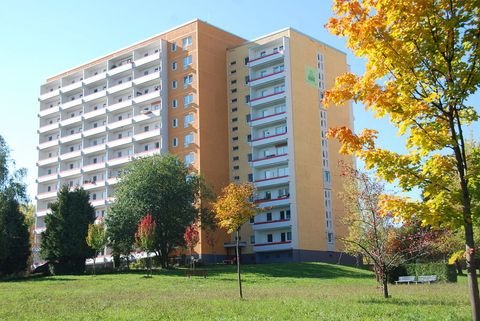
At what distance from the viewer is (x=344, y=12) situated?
1016 centimetres

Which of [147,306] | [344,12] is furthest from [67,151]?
[344,12]

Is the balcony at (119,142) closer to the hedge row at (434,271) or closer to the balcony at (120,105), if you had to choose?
the balcony at (120,105)

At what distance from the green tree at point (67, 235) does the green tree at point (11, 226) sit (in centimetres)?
275

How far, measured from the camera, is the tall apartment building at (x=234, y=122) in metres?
70.9

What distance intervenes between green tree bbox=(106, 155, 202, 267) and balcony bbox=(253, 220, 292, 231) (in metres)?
14.8

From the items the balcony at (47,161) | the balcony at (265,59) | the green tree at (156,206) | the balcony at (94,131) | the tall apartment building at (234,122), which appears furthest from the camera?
the balcony at (47,161)

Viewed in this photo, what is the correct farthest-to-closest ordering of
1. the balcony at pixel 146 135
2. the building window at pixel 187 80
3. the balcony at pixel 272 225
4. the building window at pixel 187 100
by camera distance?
the balcony at pixel 146 135 → the building window at pixel 187 80 → the building window at pixel 187 100 → the balcony at pixel 272 225

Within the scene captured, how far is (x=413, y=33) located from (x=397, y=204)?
293 centimetres

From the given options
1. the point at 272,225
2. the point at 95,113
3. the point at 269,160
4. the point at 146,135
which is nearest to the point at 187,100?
the point at 146,135

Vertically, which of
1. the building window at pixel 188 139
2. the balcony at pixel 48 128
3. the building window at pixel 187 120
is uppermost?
the balcony at pixel 48 128

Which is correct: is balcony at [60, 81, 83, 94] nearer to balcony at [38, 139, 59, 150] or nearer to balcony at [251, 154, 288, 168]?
balcony at [38, 139, 59, 150]

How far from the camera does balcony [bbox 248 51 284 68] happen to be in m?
74.5

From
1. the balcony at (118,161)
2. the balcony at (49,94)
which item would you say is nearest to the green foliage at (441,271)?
the balcony at (118,161)

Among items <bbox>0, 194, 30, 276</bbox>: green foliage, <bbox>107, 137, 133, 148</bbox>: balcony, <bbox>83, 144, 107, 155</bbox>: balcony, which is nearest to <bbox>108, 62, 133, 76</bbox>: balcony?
<bbox>107, 137, 133, 148</bbox>: balcony
